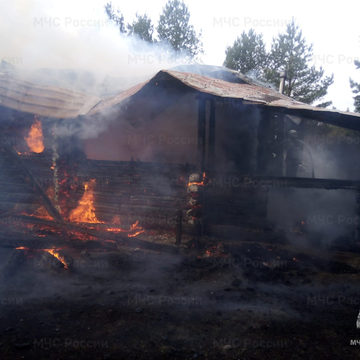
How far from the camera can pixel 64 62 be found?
44.7 ft

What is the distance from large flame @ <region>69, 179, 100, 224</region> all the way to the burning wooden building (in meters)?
0.04

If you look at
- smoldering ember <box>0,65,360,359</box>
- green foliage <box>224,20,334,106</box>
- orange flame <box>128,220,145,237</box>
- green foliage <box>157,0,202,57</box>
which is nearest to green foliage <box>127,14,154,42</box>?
green foliage <box>157,0,202,57</box>

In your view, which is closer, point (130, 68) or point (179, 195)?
point (179, 195)

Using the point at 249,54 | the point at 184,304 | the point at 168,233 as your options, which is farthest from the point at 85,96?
the point at 249,54

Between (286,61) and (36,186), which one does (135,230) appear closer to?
(36,186)

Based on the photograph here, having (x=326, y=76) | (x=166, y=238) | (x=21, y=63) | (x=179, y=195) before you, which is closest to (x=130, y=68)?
(x=21, y=63)

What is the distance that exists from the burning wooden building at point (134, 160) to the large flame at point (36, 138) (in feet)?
0.12

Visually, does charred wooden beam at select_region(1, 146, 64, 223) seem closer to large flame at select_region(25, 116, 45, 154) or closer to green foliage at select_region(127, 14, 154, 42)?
large flame at select_region(25, 116, 45, 154)

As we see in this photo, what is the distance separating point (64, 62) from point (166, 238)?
1056 cm

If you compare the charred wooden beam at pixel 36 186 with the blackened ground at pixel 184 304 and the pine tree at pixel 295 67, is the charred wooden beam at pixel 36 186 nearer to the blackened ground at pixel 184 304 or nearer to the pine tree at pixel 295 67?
the blackened ground at pixel 184 304

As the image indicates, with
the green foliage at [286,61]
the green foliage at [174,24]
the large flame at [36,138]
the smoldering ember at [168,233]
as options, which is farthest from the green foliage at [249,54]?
the large flame at [36,138]

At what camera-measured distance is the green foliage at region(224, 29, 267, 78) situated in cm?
2622

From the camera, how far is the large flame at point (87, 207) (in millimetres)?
9836

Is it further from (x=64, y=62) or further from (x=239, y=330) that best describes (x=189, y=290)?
(x=64, y=62)
